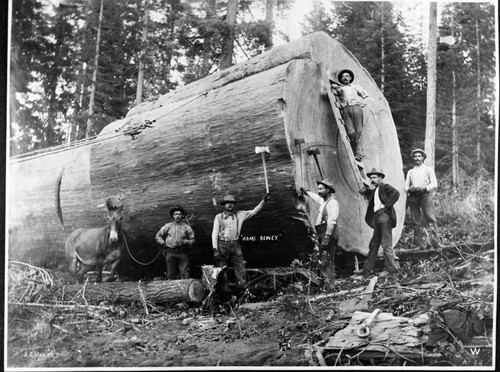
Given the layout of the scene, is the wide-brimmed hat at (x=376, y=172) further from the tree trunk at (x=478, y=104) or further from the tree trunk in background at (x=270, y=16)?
the tree trunk in background at (x=270, y=16)

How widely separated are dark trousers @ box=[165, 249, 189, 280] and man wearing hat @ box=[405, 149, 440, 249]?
2301mm

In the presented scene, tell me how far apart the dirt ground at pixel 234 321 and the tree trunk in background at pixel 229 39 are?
2.29 metres

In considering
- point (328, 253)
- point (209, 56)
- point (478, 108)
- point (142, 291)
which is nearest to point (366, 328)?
point (328, 253)

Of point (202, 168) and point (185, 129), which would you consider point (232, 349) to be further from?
point (185, 129)

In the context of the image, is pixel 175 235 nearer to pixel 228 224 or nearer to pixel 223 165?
pixel 228 224

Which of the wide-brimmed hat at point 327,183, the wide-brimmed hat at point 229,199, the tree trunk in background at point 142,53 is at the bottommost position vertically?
the wide-brimmed hat at point 229,199

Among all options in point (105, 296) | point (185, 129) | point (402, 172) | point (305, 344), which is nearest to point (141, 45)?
point (185, 129)

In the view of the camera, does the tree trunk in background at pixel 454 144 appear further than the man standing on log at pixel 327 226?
Yes

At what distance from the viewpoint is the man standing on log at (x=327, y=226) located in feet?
18.5

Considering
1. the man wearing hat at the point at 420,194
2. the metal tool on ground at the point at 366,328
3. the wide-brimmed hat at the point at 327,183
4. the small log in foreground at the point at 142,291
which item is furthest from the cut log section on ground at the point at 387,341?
the small log in foreground at the point at 142,291

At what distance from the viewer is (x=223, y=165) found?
18.7ft

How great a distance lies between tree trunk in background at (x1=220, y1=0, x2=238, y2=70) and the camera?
A: 6.06 m

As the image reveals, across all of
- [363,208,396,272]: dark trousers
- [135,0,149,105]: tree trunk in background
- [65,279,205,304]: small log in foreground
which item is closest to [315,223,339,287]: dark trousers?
[363,208,396,272]: dark trousers

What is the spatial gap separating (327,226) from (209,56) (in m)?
2.16
